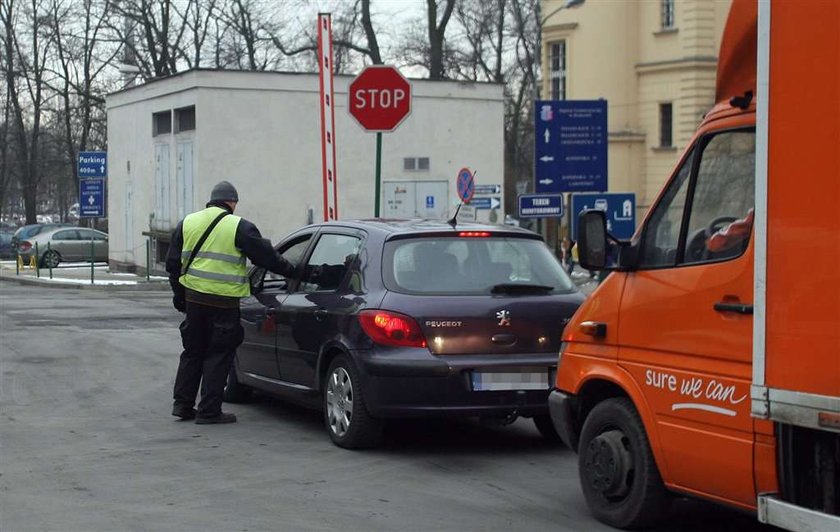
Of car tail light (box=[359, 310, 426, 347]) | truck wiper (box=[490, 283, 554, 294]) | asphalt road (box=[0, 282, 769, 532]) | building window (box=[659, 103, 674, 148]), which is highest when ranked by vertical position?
building window (box=[659, 103, 674, 148])

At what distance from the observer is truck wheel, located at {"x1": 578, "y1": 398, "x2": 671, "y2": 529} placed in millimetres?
6320

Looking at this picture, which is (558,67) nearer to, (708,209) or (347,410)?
(347,410)

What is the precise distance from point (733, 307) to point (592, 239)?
3.28 ft

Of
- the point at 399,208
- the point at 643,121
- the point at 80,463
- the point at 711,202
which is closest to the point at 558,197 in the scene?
the point at 399,208

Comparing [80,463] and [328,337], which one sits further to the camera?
[328,337]

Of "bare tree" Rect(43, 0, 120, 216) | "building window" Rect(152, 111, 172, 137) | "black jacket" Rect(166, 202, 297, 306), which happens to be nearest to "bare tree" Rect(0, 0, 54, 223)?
"bare tree" Rect(43, 0, 120, 216)

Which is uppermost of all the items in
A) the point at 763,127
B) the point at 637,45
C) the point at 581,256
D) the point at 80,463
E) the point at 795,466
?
the point at 637,45

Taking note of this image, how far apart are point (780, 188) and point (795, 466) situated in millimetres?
1171

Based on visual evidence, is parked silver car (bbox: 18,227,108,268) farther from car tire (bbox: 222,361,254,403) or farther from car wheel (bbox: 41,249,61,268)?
car tire (bbox: 222,361,254,403)

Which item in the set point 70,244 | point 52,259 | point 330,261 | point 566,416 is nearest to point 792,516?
point 566,416

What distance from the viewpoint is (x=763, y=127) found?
5.38 metres

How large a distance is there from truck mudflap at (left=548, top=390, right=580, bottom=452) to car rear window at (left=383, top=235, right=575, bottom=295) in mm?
1676

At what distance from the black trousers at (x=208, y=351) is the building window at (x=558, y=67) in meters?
45.4

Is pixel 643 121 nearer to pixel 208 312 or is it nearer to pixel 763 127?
pixel 208 312
